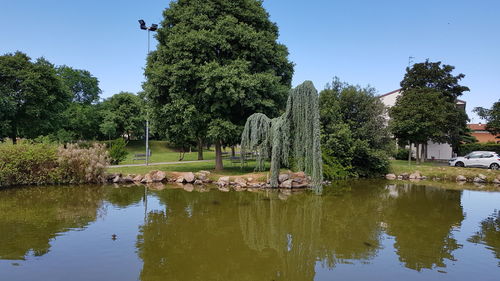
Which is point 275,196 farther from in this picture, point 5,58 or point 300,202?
point 5,58

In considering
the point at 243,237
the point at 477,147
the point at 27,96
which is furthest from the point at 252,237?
the point at 477,147

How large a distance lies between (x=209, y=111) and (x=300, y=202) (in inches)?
336

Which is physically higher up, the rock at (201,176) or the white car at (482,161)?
the white car at (482,161)

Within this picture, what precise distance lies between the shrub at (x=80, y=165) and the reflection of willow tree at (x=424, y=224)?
15121 mm

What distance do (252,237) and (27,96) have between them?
29.3 meters

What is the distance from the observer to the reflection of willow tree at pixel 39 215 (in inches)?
290

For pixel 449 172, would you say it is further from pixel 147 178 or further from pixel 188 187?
pixel 147 178

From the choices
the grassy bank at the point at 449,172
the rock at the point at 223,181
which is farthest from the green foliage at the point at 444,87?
the rock at the point at 223,181

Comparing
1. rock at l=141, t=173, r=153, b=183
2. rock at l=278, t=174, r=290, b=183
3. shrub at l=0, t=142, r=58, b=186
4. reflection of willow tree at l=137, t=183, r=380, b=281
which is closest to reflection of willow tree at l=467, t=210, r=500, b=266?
reflection of willow tree at l=137, t=183, r=380, b=281

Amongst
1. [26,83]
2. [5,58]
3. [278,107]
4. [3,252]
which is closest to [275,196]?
[278,107]

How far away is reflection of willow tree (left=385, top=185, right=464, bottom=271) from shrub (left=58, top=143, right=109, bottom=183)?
49.6ft

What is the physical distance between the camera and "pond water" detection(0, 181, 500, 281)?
20.3ft

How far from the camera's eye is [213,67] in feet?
56.9

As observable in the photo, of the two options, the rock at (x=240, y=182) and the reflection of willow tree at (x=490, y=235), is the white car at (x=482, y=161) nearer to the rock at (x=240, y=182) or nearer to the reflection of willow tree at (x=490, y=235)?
the reflection of willow tree at (x=490, y=235)
